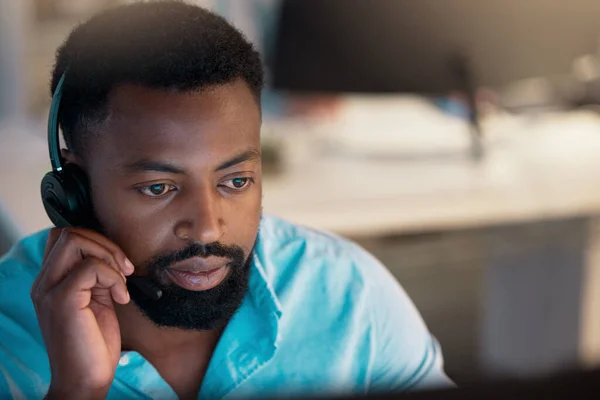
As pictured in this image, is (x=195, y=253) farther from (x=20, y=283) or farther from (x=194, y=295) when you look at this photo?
(x=20, y=283)

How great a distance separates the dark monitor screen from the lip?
75cm

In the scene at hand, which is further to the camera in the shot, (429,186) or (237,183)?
(429,186)

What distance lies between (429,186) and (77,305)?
71 cm

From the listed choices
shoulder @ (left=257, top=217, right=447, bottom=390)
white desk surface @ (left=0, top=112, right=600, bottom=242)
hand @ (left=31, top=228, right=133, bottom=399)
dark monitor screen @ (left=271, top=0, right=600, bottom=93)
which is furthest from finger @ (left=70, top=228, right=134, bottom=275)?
dark monitor screen @ (left=271, top=0, right=600, bottom=93)

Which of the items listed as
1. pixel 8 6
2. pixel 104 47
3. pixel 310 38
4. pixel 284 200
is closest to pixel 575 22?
pixel 310 38

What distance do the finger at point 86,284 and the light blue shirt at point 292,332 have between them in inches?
2.0

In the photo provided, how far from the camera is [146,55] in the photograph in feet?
1.28

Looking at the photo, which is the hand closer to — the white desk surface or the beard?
the beard

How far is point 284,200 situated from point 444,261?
10.2 inches

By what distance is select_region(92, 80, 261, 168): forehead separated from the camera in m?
0.39

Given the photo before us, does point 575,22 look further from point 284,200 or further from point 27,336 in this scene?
point 27,336

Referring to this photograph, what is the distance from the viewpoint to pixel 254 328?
1.67 feet

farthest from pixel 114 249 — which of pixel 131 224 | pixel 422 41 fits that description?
pixel 422 41

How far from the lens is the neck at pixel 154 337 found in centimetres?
47
